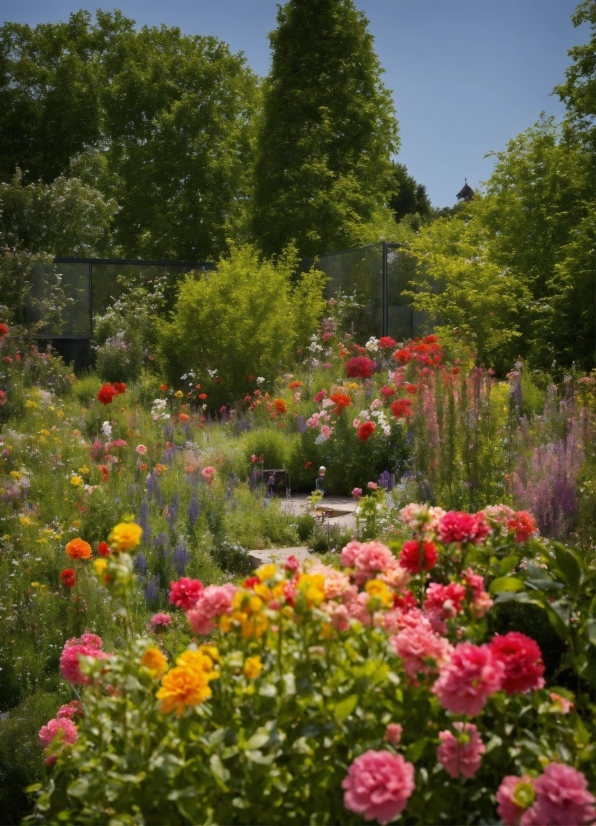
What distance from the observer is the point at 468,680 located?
1.38 m

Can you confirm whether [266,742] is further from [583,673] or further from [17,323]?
[17,323]

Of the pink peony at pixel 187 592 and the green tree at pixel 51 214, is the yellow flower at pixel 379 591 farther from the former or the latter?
the green tree at pixel 51 214

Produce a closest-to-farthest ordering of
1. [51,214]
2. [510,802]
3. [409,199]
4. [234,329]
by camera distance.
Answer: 1. [510,802]
2. [234,329]
3. [51,214]
4. [409,199]

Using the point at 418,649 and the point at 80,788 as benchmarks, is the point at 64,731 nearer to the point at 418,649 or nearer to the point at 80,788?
the point at 80,788

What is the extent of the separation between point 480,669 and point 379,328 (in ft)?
37.1

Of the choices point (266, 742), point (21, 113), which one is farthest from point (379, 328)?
point (21, 113)

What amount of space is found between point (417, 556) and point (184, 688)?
659 mm

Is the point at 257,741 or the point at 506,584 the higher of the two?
the point at 506,584

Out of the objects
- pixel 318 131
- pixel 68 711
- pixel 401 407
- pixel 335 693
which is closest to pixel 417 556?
pixel 335 693

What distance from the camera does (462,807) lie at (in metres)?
1.67

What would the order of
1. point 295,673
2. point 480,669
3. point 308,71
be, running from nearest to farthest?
point 480,669
point 295,673
point 308,71

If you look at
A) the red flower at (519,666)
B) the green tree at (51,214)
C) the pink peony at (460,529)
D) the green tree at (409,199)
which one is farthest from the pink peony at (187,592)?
the green tree at (409,199)

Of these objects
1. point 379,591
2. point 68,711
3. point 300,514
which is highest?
point 379,591

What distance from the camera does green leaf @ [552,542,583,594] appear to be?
6.43 feet
